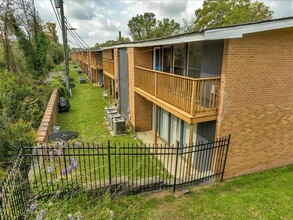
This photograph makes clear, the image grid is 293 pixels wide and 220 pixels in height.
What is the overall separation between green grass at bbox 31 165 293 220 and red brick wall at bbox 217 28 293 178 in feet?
3.11

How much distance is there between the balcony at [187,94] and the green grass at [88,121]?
12.1 feet

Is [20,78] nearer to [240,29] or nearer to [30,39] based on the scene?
[30,39]

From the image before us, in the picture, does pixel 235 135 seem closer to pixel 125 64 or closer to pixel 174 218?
pixel 174 218

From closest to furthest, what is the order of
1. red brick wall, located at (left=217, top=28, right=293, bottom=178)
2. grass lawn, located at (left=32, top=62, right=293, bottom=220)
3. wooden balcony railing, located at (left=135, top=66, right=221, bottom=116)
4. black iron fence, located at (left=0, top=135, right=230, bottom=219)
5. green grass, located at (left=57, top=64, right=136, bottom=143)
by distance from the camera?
black iron fence, located at (left=0, top=135, right=230, bottom=219), grass lawn, located at (left=32, top=62, right=293, bottom=220), red brick wall, located at (left=217, top=28, right=293, bottom=178), wooden balcony railing, located at (left=135, top=66, right=221, bottom=116), green grass, located at (left=57, top=64, right=136, bottom=143)

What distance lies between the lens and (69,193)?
558 centimetres

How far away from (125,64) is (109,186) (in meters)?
8.69

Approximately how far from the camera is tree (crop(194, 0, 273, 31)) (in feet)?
117

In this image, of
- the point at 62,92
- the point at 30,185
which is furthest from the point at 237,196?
the point at 62,92

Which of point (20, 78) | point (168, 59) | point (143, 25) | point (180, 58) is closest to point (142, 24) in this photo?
point (143, 25)

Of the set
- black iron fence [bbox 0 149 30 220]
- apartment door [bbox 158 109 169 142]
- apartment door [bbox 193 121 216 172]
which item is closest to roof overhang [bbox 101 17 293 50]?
apartment door [bbox 193 121 216 172]

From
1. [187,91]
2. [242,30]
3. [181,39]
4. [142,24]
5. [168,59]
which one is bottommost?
[187,91]

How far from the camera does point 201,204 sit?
226 inches

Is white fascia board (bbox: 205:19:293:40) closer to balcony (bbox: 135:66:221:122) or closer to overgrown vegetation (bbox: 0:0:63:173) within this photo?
balcony (bbox: 135:66:221:122)

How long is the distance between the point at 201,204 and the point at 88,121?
32.3ft
